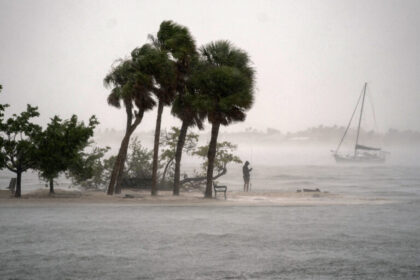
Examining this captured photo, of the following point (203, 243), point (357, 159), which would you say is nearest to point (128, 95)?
point (203, 243)

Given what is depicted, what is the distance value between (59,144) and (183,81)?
27.9ft

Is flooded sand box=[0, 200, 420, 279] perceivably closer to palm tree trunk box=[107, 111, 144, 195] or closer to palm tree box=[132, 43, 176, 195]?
palm tree trunk box=[107, 111, 144, 195]

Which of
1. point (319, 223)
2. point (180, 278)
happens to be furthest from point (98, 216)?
point (180, 278)

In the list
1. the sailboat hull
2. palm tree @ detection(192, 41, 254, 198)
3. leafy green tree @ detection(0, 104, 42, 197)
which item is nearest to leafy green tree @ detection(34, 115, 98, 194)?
leafy green tree @ detection(0, 104, 42, 197)

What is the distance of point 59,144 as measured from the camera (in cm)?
2445

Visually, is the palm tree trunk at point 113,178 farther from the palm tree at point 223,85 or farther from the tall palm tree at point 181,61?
the palm tree at point 223,85

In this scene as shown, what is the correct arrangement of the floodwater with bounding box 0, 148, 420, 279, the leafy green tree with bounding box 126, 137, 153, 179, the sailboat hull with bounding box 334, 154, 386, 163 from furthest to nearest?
the sailboat hull with bounding box 334, 154, 386, 163 < the leafy green tree with bounding box 126, 137, 153, 179 < the floodwater with bounding box 0, 148, 420, 279

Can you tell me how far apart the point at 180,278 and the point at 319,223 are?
9.52 metres

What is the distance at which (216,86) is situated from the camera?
2722 centimetres

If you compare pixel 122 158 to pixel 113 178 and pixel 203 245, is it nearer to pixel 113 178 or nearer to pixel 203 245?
pixel 113 178

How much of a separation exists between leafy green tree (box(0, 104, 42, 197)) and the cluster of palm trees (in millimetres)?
5080

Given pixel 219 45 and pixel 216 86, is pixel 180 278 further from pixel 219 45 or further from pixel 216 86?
pixel 219 45

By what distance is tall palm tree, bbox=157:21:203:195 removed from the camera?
27.4m

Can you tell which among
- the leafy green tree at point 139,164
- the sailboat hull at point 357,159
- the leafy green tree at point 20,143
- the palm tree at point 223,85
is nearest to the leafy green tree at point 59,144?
the leafy green tree at point 20,143
